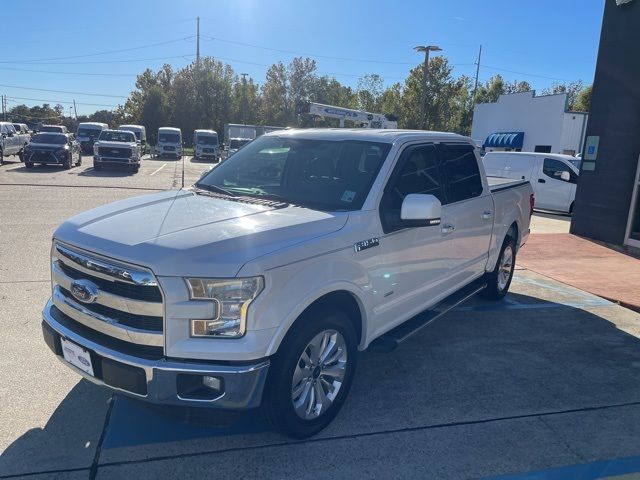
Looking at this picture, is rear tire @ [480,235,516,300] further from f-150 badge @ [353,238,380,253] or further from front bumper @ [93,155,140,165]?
front bumper @ [93,155,140,165]

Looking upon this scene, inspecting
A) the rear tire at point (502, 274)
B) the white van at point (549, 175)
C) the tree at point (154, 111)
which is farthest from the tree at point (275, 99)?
the rear tire at point (502, 274)

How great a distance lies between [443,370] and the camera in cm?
448

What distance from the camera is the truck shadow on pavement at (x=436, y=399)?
10.3ft

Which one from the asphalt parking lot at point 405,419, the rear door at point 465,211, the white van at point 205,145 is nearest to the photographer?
the asphalt parking lot at point 405,419

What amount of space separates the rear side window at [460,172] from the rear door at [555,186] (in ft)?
37.7

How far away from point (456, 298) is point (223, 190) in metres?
2.55

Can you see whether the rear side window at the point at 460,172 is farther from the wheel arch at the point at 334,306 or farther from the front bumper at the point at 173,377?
the front bumper at the point at 173,377

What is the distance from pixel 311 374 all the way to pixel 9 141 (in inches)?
980

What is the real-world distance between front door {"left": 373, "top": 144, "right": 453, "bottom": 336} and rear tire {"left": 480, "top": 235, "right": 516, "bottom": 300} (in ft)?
5.38

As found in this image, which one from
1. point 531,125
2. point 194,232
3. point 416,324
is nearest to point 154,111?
point 531,125

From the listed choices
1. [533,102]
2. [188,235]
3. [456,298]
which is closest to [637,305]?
[456,298]

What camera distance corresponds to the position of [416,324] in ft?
14.4

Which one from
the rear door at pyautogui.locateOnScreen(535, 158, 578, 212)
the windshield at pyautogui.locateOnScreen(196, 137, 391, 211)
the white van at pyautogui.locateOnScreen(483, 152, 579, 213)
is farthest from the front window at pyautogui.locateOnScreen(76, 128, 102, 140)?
the windshield at pyautogui.locateOnScreen(196, 137, 391, 211)

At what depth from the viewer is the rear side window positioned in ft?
16.0
